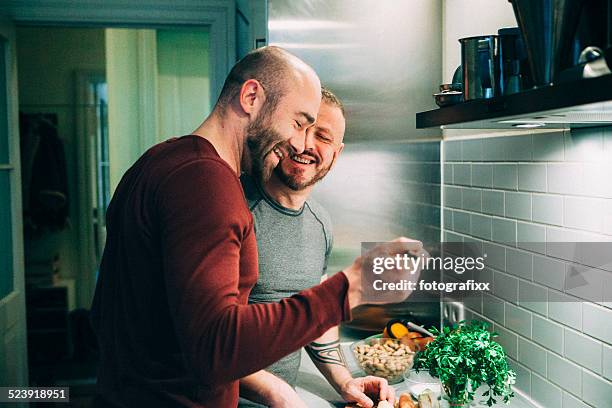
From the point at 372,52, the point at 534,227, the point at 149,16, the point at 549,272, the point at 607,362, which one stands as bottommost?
the point at 607,362

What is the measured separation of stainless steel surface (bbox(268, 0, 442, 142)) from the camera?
1.94 metres

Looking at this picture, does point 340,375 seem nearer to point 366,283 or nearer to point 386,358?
point 386,358

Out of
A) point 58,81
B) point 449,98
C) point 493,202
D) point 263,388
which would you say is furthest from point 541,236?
point 58,81

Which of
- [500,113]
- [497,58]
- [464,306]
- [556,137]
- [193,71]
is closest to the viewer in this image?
[500,113]

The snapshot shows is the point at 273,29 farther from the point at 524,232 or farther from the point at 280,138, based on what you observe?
the point at 524,232

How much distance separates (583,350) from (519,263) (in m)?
0.33

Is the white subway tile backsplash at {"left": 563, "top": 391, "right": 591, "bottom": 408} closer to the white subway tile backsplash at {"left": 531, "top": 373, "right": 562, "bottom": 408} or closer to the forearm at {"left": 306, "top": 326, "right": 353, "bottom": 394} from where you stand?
the white subway tile backsplash at {"left": 531, "top": 373, "right": 562, "bottom": 408}

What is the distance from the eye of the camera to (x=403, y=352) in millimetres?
1789

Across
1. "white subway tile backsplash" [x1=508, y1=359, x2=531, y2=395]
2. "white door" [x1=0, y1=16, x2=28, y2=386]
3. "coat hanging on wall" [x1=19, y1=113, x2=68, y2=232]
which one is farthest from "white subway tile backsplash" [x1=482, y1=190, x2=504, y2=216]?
"coat hanging on wall" [x1=19, y1=113, x2=68, y2=232]

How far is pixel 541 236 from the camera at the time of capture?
163 cm

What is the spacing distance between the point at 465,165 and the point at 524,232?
368mm

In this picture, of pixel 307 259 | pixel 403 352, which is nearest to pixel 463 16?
pixel 307 259

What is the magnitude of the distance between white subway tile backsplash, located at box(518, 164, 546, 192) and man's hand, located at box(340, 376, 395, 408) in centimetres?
63

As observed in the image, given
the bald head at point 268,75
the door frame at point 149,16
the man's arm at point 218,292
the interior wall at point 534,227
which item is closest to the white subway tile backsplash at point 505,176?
the interior wall at point 534,227
